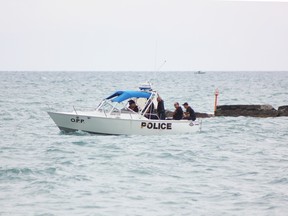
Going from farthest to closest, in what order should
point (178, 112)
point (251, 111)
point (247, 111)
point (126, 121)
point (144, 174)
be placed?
1. point (247, 111)
2. point (251, 111)
3. point (178, 112)
4. point (126, 121)
5. point (144, 174)

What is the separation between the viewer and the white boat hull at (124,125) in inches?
947

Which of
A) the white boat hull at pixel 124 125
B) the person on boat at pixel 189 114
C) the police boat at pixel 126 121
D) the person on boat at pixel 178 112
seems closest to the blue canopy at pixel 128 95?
the police boat at pixel 126 121

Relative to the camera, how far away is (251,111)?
33969 millimetres

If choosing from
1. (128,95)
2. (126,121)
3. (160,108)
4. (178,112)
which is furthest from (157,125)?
(128,95)

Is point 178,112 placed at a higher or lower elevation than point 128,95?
lower

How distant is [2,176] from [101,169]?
2.64m

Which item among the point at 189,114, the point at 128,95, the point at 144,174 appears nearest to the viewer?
the point at 144,174

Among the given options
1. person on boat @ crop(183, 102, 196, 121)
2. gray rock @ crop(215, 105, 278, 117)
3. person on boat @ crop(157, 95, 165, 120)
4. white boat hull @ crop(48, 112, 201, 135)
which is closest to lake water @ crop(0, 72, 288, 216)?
white boat hull @ crop(48, 112, 201, 135)

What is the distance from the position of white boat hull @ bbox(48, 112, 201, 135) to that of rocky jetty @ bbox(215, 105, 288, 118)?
32.3 ft

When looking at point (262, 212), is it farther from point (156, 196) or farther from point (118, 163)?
point (118, 163)

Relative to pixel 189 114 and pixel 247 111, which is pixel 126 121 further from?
pixel 247 111

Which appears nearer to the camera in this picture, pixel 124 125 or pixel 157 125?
pixel 124 125

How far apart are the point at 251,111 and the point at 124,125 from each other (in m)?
11.7

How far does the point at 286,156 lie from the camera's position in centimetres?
2048
